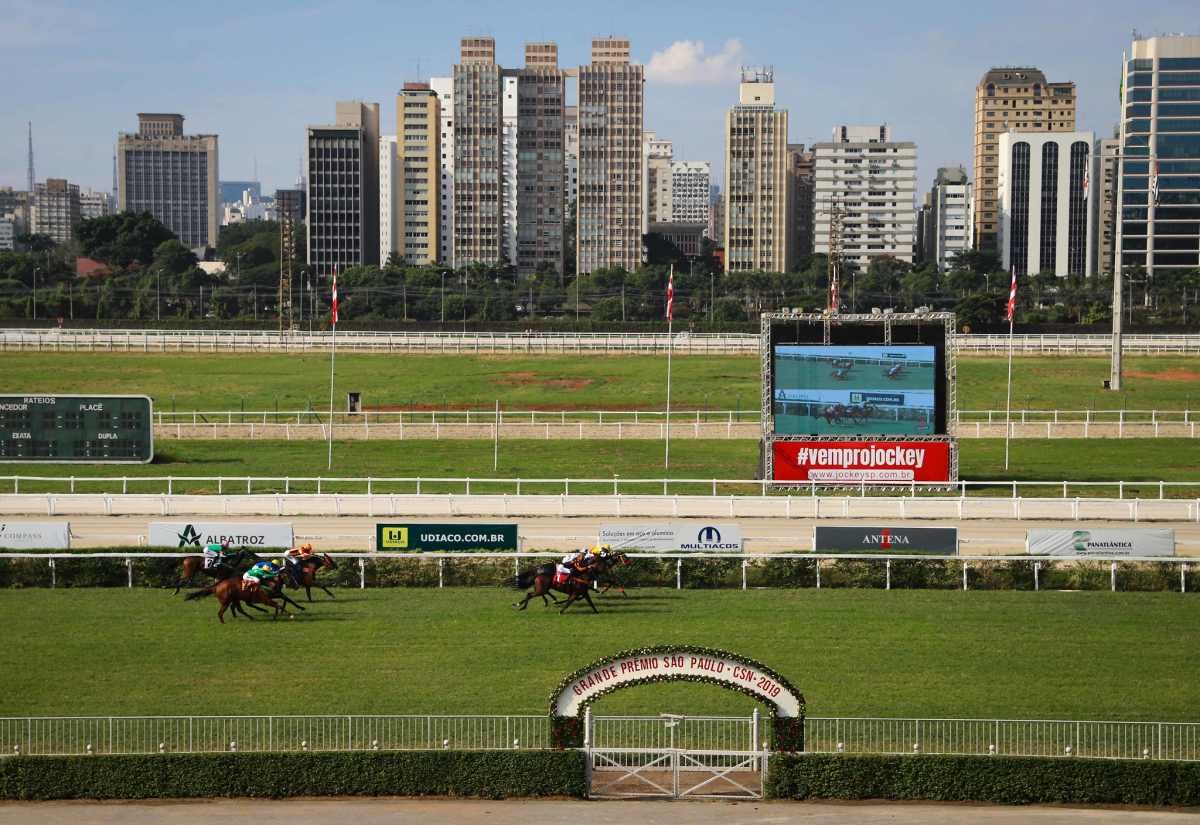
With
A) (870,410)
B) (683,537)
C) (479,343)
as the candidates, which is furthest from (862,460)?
(479,343)

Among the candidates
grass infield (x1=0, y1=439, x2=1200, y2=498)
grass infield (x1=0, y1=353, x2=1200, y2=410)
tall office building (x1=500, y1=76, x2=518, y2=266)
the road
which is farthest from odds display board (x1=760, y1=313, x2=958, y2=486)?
tall office building (x1=500, y1=76, x2=518, y2=266)

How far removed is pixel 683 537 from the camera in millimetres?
31891

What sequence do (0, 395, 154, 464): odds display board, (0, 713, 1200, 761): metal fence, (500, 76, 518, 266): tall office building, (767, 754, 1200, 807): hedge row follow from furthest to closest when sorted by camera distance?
(500, 76, 518, 266): tall office building, (0, 395, 154, 464): odds display board, (0, 713, 1200, 761): metal fence, (767, 754, 1200, 807): hedge row

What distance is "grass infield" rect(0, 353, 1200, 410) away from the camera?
228 feet

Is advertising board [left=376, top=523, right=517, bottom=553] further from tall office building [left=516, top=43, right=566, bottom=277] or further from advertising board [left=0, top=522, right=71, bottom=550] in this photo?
tall office building [left=516, top=43, right=566, bottom=277]

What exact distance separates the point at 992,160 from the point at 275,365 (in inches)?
5260

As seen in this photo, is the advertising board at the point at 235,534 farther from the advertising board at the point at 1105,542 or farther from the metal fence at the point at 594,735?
the advertising board at the point at 1105,542

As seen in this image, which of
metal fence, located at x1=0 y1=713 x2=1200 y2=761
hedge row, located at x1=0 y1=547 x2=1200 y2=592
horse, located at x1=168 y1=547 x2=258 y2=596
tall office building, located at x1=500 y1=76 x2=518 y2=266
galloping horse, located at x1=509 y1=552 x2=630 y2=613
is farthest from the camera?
tall office building, located at x1=500 y1=76 x2=518 y2=266

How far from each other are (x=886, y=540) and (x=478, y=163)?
491ft

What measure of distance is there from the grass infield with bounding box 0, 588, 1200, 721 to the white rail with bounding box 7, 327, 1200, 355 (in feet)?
199

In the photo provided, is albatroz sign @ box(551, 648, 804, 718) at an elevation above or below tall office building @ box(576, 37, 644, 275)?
below

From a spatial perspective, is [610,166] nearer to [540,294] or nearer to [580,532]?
[540,294]

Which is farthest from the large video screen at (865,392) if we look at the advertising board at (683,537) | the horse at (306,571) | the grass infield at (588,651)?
the horse at (306,571)

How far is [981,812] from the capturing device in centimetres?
1722
